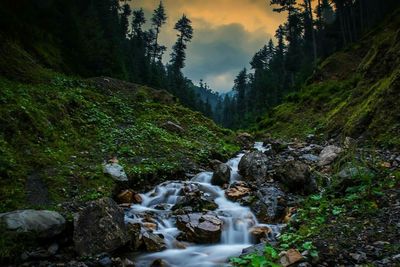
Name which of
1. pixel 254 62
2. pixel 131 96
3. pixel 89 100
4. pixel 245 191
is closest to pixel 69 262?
pixel 245 191

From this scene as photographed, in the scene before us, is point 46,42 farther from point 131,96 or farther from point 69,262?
point 69,262

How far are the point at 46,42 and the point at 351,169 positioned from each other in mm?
27360

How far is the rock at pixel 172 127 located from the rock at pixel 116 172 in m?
8.87

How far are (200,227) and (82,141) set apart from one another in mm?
7748

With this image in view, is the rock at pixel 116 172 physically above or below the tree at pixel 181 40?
below

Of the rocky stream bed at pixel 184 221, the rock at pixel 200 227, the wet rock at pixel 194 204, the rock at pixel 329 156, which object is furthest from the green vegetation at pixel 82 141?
the rock at pixel 329 156

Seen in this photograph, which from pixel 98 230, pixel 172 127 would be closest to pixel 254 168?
pixel 98 230

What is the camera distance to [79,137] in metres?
14.8

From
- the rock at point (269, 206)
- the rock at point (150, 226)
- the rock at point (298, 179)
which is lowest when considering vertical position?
the rock at point (150, 226)

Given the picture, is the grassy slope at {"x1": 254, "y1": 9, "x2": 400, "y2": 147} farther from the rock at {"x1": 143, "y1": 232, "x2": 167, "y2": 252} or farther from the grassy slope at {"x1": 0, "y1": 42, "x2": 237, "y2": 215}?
the rock at {"x1": 143, "y1": 232, "x2": 167, "y2": 252}

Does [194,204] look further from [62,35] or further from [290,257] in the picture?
[62,35]

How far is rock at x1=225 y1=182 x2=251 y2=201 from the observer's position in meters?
11.6

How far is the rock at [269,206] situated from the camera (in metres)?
9.75

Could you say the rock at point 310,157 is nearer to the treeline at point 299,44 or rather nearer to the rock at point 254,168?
the rock at point 254,168
